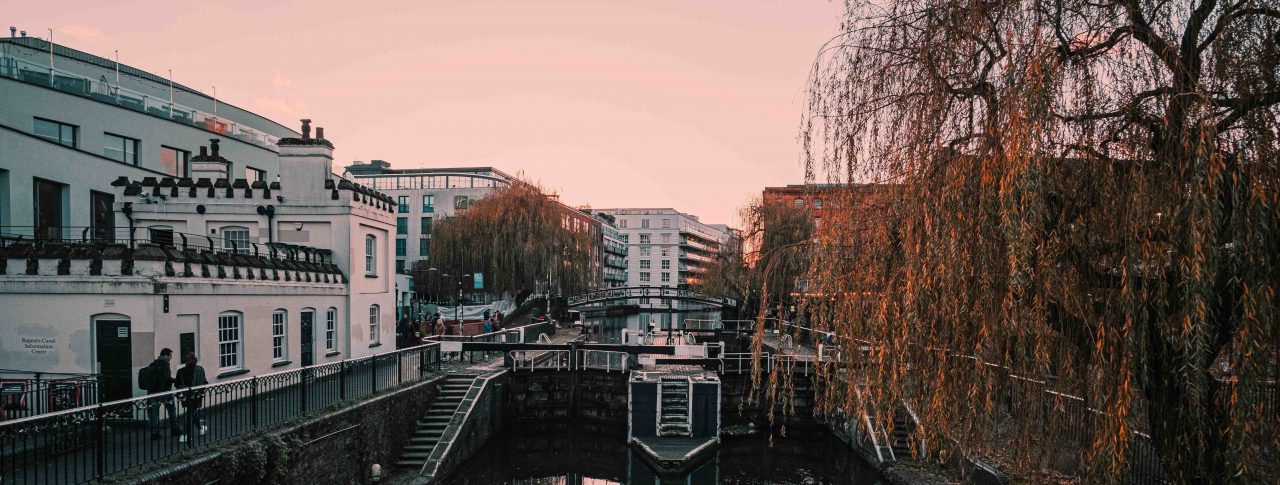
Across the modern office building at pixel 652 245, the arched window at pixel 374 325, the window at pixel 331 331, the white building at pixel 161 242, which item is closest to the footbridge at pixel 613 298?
the white building at pixel 161 242

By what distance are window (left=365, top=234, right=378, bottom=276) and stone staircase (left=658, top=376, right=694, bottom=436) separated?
9955 millimetres

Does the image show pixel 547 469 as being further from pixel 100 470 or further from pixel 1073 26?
pixel 1073 26

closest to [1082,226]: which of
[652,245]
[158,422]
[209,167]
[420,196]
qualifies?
[158,422]

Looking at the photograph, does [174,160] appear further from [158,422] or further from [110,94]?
[158,422]

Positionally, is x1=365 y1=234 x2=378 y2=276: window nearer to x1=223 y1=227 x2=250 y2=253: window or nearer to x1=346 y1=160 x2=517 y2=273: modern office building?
x1=223 y1=227 x2=250 y2=253: window

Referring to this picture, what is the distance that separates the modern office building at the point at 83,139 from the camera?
797 inches

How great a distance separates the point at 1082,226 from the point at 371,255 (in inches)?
824

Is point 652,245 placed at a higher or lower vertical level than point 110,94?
lower

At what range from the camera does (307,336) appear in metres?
20.0

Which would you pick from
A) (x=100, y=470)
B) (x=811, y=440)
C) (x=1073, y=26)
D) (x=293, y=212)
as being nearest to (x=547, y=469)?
(x=811, y=440)

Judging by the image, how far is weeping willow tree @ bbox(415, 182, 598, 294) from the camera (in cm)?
4503

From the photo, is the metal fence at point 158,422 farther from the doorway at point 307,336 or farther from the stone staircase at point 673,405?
the stone staircase at point 673,405

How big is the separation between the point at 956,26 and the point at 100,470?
11660 mm

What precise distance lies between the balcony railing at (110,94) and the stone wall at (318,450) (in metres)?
17.6
